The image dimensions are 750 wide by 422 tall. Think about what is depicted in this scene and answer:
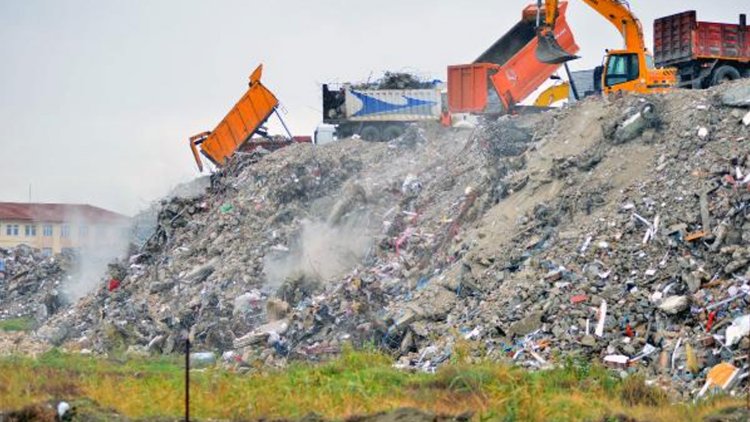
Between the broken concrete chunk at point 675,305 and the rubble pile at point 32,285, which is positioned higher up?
the broken concrete chunk at point 675,305

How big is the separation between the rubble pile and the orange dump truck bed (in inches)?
196

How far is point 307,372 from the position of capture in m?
13.6

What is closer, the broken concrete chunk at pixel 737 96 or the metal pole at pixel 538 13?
the broken concrete chunk at pixel 737 96

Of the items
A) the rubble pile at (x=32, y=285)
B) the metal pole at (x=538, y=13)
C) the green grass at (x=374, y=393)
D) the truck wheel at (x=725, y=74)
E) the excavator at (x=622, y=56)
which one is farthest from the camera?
the rubble pile at (x=32, y=285)

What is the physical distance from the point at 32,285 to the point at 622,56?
57.1ft

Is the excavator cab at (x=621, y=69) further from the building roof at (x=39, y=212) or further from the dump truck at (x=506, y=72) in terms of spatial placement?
the building roof at (x=39, y=212)

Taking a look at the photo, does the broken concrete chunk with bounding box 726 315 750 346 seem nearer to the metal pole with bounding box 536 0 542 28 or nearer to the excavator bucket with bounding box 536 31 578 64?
the excavator bucket with bounding box 536 31 578 64

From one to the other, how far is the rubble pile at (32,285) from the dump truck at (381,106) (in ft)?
25.3

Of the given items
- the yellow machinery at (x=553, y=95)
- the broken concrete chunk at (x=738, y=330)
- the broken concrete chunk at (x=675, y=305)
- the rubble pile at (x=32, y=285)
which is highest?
the yellow machinery at (x=553, y=95)

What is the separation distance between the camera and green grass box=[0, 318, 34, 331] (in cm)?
2604

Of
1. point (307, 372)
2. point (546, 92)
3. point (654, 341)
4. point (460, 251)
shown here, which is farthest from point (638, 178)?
point (546, 92)

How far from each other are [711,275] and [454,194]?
7.73 metres

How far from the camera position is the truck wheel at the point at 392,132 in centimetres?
2911

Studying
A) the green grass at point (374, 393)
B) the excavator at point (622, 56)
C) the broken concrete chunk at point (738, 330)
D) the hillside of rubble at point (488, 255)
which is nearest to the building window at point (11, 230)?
the hillside of rubble at point (488, 255)
